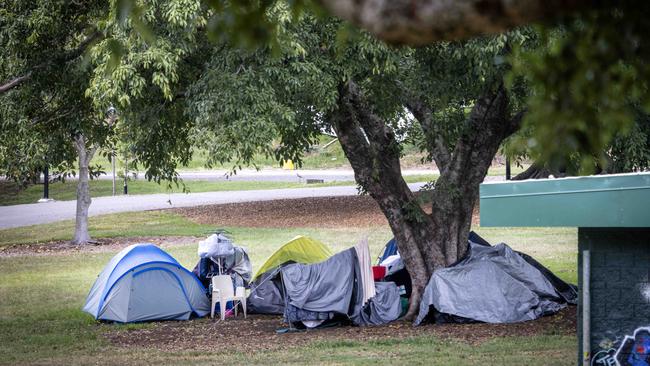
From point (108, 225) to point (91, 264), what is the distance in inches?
293

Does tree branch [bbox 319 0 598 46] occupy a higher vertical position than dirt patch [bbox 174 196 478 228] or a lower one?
higher

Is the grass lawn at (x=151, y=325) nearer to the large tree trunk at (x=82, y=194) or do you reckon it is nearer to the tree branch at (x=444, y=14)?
the large tree trunk at (x=82, y=194)

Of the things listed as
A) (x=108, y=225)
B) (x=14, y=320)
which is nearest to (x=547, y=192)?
(x=14, y=320)

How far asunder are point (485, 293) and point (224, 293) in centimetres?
464

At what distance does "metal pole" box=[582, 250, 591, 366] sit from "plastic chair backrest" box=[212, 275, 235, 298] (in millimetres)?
7804

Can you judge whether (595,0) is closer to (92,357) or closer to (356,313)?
(92,357)

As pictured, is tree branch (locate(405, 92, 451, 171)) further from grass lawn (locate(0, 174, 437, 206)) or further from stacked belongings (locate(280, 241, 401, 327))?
grass lawn (locate(0, 174, 437, 206))

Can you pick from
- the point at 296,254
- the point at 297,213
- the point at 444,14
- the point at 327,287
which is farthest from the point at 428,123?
the point at 297,213

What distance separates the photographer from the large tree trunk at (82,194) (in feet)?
83.6

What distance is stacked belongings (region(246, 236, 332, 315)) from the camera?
57.5 ft

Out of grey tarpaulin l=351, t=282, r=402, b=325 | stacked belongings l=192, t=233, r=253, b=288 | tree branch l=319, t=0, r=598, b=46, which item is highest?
tree branch l=319, t=0, r=598, b=46

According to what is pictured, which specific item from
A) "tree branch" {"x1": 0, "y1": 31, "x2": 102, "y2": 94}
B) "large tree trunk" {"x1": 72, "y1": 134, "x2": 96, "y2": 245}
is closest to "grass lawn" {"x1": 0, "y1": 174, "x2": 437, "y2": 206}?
"large tree trunk" {"x1": 72, "y1": 134, "x2": 96, "y2": 245}

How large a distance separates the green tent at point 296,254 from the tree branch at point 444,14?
50.8ft

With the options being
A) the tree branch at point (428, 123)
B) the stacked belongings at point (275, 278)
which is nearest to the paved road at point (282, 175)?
the stacked belongings at point (275, 278)
